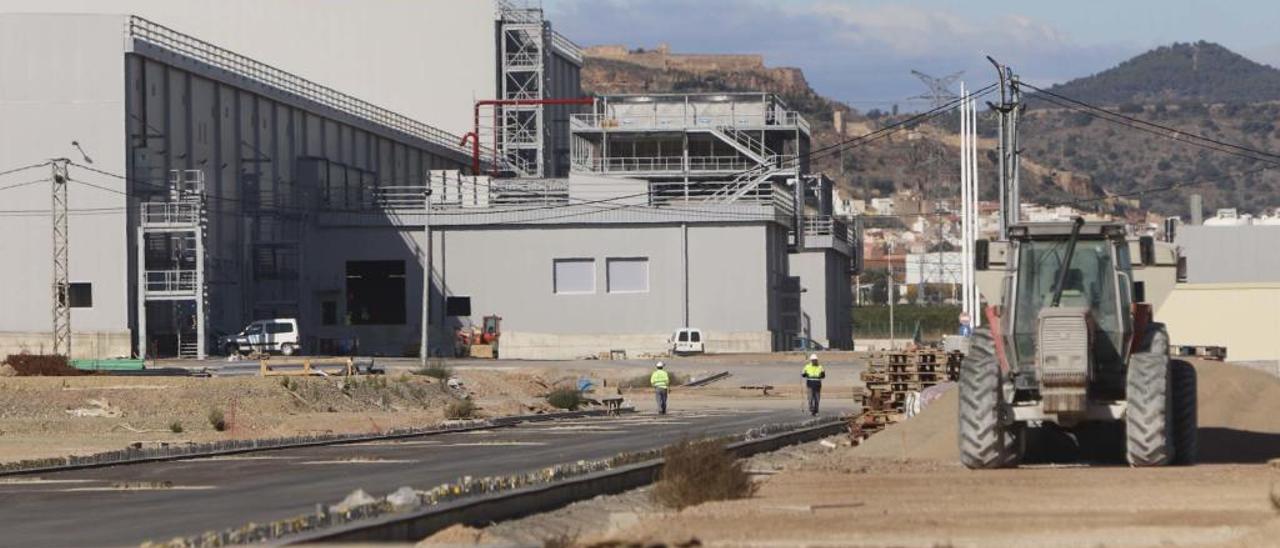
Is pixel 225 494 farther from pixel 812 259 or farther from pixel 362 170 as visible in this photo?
pixel 812 259

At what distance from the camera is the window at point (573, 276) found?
83.1 m

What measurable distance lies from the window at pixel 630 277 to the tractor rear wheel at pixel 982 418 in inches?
2346

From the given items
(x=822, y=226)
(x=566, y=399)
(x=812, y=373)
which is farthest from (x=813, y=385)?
(x=822, y=226)

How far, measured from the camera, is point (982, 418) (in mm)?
22750

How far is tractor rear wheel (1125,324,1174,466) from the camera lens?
22172mm

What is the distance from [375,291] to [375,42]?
21.0 meters

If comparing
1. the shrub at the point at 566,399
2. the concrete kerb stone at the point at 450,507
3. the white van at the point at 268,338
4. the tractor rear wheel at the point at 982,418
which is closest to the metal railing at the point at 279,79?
the white van at the point at 268,338

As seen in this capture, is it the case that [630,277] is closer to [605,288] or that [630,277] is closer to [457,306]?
[605,288]

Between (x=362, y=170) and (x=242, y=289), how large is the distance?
1418 centimetres

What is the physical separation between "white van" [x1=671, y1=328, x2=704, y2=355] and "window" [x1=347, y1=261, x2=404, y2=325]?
11.5 m

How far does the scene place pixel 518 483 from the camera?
874 inches

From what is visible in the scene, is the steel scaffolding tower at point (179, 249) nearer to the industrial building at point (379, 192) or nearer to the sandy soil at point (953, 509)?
the industrial building at point (379, 192)

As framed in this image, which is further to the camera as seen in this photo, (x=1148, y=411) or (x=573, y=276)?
(x=573, y=276)

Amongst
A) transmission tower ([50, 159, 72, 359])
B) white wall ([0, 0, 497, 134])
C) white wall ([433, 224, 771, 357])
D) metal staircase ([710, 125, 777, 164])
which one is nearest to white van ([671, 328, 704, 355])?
white wall ([433, 224, 771, 357])
